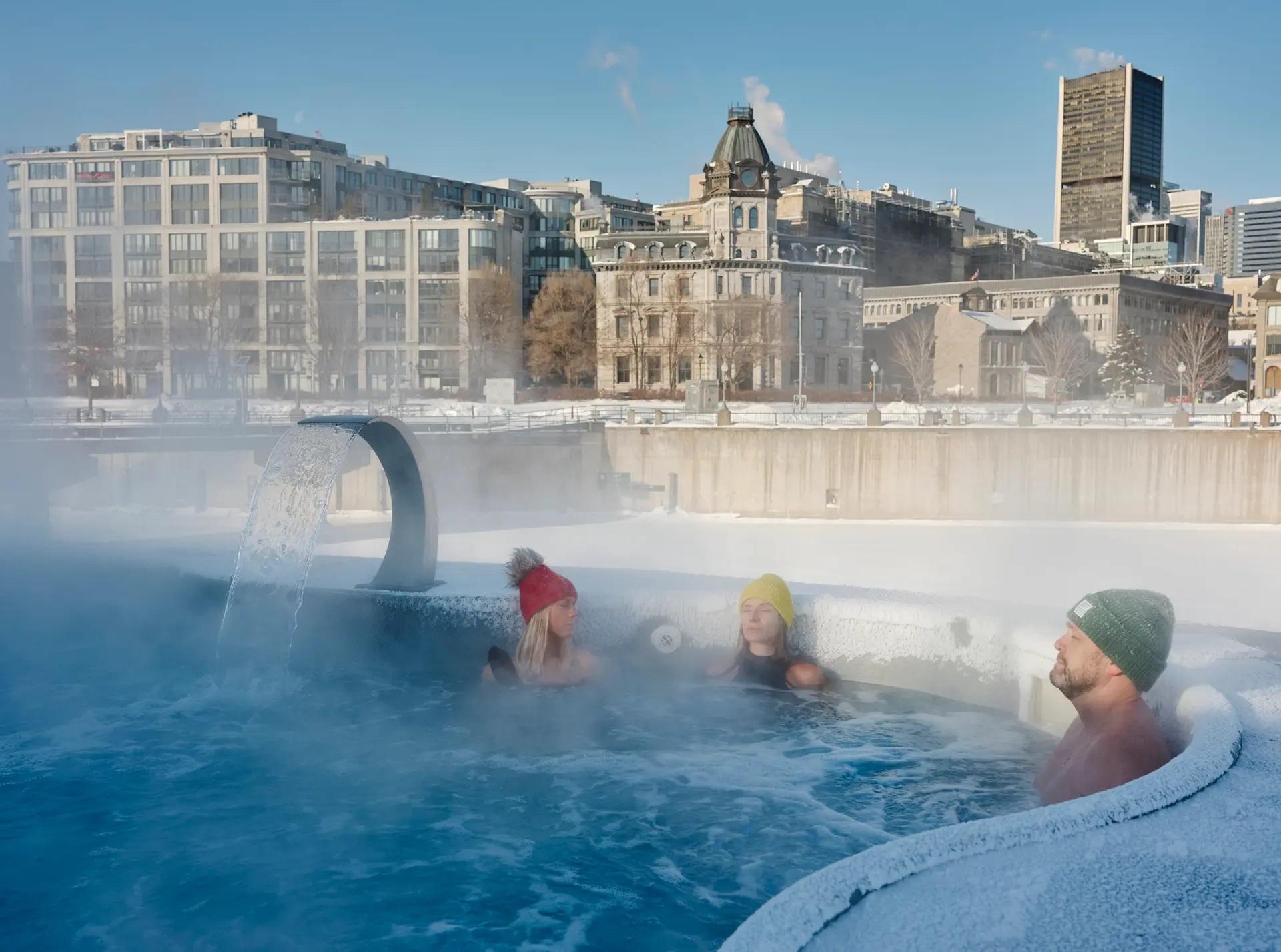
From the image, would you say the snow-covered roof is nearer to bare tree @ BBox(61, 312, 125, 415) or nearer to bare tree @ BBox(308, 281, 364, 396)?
bare tree @ BBox(308, 281, 364, 396)

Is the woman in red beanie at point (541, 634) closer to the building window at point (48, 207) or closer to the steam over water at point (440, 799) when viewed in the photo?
the steam over water at point (440, 799)

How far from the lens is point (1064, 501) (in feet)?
106

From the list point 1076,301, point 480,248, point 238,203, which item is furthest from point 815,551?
point 1076,301

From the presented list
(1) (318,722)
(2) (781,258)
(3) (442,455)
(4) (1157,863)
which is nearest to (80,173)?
(2) (781,258)

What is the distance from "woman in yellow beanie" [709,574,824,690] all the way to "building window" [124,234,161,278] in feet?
236

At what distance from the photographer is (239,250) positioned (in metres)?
75.6

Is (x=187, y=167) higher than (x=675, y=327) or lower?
higher

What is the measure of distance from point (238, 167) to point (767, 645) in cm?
7496

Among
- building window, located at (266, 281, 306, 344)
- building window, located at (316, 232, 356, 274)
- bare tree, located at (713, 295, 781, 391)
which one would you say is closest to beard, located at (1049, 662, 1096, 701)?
bare tree, located at (713, 295, 781, 391)

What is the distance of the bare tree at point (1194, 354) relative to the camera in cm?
7188

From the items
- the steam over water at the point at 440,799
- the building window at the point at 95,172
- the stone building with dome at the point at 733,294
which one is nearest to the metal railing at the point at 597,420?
the steam over water at the point at 440,799

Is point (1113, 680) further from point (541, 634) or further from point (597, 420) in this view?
point (597, 420)

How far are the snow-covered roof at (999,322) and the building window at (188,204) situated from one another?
49.8m

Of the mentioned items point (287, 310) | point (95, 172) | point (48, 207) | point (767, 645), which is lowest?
point (767, 645)
